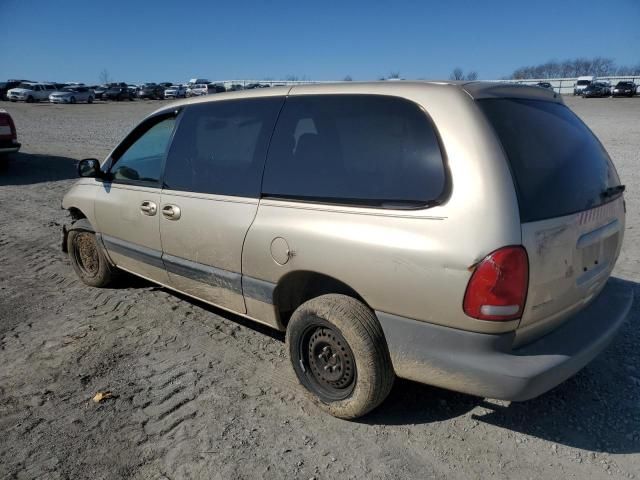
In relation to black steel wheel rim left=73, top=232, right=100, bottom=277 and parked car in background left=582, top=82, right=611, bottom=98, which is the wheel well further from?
parked car in background left=582, top=82, right=611, bottom=98

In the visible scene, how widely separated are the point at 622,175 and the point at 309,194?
8.86 metres

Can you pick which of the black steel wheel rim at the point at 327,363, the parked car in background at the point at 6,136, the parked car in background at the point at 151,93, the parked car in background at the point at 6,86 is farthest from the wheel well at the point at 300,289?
the parked car in background at the point at 151,93

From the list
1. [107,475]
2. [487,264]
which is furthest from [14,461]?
[487,264]

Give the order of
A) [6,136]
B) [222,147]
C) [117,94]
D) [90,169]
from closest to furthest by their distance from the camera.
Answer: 1. [222,147]
2. [90,169]
3. [6,136]
4. [117,94]

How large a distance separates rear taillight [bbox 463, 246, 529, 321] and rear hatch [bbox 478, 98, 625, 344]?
2.2 inches

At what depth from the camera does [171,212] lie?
11.7 feet

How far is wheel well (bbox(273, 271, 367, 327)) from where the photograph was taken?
2.76m

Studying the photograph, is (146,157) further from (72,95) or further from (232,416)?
(72,95)

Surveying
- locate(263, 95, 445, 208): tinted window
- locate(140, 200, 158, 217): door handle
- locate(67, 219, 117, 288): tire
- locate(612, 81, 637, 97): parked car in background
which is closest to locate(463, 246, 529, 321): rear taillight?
locate(263, 95, 445, 208): tinted window

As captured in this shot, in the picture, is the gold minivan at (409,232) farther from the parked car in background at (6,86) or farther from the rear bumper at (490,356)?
the parked car in background at (6,86)

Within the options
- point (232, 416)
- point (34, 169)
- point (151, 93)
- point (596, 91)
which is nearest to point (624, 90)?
point (596, 91)

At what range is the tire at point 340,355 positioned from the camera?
2.53 metres

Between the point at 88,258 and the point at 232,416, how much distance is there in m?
2.88

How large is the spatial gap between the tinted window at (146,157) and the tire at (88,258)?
2.70 feet
